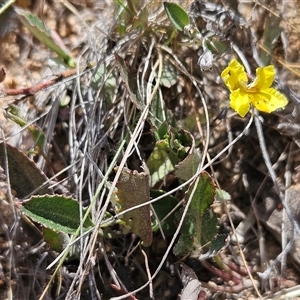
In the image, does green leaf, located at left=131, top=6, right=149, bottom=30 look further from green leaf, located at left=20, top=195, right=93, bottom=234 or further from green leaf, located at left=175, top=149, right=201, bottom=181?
green leaf, located at left=20, top=195, right=93, bottom=234

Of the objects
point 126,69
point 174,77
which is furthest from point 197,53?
point 126,69

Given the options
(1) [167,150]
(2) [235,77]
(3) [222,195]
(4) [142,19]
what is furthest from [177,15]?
(3) [222,195]

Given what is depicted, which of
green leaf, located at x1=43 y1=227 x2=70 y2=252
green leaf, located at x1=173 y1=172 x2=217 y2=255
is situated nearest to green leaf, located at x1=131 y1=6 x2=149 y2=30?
green leaf, located at x1=173 y1=172 x2=217 y2=255

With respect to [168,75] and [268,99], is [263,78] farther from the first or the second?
[168,75]

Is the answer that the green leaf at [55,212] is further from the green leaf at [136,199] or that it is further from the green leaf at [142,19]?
the green leaf at [142,19]

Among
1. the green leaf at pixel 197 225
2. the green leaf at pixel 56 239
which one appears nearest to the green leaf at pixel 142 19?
the green leaf at pixel 197 225

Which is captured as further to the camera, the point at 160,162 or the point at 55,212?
the point at 160,162
